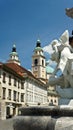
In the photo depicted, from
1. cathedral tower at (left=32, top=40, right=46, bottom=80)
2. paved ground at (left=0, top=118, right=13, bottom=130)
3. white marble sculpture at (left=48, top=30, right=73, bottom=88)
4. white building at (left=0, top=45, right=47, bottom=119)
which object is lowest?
paved ground at (left=0, top=118, right=13, bottom=130)

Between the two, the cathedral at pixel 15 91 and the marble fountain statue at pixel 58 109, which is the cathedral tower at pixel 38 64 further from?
the marble fountain statue at pixel 58 109

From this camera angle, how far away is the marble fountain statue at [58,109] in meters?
7.97

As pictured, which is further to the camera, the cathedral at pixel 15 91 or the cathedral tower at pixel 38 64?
the cathedral tower at pixel 38 64

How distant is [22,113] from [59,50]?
274 centimetres

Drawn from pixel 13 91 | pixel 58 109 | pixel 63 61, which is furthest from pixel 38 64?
pixel 58 109

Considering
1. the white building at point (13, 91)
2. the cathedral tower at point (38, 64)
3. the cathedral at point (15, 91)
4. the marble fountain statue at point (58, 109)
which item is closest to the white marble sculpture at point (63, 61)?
the marble fountain statue at point (58, 109)

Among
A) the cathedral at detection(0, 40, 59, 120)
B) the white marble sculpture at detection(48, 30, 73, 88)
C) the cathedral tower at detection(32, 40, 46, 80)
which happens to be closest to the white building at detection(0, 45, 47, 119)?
the cathedral at detection(0, 40, 59, 120)

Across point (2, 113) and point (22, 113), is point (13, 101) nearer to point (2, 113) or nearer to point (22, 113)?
point (2, 113)

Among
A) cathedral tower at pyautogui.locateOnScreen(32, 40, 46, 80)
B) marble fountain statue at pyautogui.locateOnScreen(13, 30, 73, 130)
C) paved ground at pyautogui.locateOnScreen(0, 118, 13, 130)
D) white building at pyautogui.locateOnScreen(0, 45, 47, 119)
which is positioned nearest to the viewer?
marble fountain statue at pyautogui.locateOnScreen(13, 30, 73, 130)

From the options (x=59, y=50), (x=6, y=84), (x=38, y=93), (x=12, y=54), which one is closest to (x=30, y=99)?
(x=38, y=93)

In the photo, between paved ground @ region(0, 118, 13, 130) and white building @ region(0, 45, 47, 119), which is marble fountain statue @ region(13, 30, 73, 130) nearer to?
paved ground @ region(0, 118, 13, 130)

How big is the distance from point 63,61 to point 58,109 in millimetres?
2369

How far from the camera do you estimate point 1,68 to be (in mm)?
52062

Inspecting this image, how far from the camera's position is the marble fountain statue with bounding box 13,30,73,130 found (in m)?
7.97
